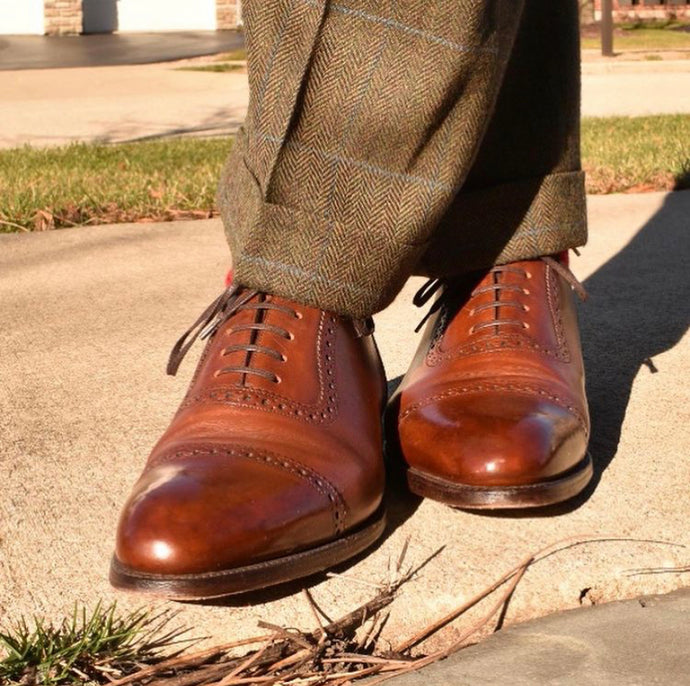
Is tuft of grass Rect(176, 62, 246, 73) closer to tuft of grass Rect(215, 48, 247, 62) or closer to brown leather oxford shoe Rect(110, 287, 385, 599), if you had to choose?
tuft of grass Rect(215, 48, 247, 62)

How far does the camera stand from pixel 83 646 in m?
1.16

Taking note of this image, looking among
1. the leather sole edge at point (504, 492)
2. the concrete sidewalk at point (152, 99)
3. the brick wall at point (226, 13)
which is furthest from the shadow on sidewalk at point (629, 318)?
the brick wall at point (226, 13)

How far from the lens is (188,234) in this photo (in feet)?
10.7

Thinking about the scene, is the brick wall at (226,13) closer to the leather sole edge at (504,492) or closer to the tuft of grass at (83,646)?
the leather sole edge at (504,492)

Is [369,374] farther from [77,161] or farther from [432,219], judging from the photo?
[77,161]

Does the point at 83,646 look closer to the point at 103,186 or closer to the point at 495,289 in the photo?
the point at 495,289

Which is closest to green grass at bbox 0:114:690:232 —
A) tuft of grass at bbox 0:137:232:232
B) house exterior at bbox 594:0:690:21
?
tuft of grass at bbox 0:137:232:232

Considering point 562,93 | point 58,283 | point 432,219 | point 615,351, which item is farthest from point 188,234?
point 432,219

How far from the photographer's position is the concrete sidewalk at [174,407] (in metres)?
1.29

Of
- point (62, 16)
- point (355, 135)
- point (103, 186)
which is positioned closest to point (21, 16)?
point (62, 16)

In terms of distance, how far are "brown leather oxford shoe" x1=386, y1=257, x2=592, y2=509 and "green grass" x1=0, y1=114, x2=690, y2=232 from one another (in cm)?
200

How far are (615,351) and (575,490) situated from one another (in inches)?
30.1

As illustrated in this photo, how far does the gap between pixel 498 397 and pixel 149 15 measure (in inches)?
900

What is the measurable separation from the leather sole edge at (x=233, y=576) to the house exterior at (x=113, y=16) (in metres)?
21.7
